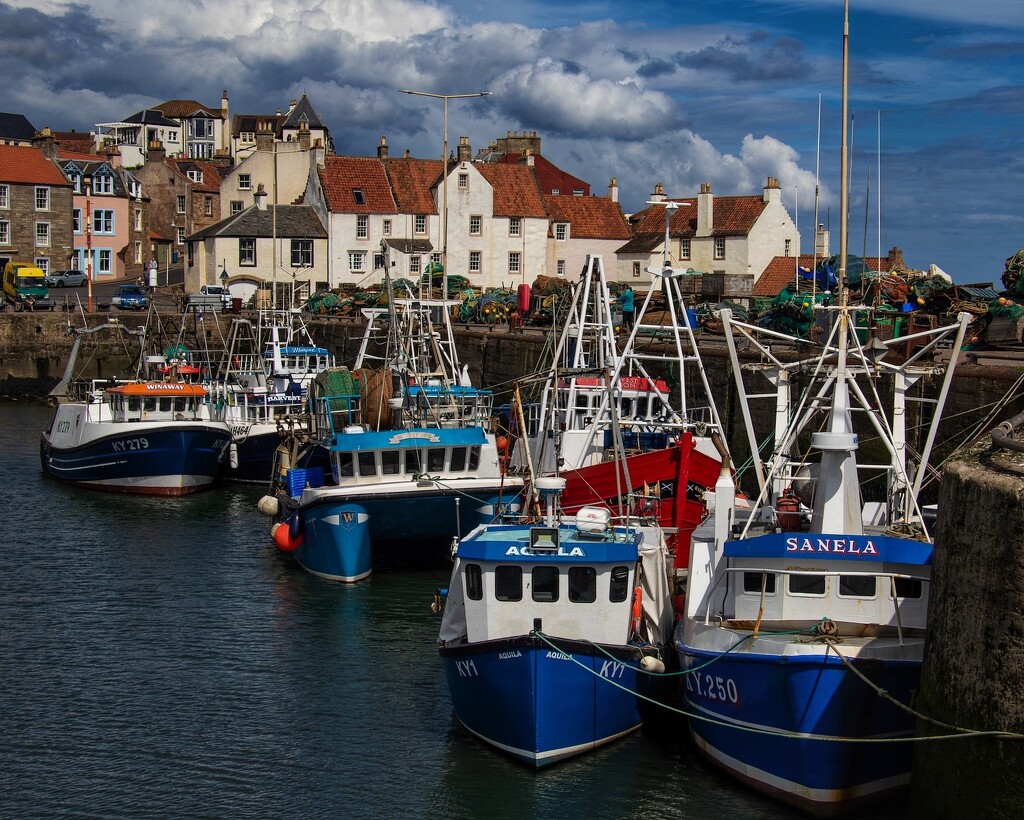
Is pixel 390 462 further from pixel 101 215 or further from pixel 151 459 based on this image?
→ pixel 101 215

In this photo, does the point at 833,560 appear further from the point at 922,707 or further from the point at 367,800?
the point at 367,800

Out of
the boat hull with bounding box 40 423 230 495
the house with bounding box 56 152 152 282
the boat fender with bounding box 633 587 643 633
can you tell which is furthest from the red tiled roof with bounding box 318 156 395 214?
the boat fender with bounding box 633 587 643 633

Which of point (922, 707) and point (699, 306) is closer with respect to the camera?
point (922, 707)

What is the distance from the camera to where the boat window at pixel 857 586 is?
47.4 feet

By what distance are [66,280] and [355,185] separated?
52.9 ft

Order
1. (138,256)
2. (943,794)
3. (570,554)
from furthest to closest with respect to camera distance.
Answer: (138,256)
(570,554)
(943,794)

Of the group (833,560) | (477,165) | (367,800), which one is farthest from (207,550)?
(477,165)

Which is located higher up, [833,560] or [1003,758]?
[833,560]

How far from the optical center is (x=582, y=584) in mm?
15336

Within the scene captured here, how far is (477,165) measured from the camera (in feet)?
207

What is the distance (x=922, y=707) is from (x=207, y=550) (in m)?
18.6

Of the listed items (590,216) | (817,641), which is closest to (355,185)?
(590,216)

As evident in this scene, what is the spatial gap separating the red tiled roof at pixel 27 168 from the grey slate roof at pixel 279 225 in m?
12.8

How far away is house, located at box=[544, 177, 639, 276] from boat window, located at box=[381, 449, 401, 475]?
1600 inches
